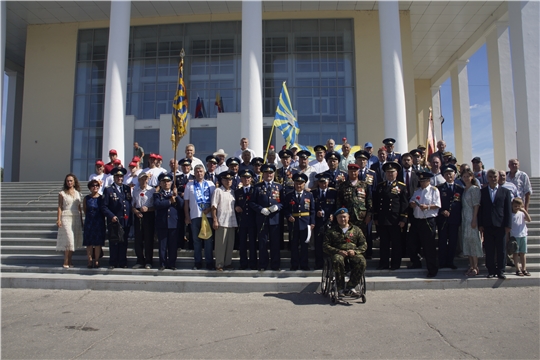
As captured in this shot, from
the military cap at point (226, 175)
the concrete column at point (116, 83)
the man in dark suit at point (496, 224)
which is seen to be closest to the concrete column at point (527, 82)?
→ the man in dark suit at point (496, 224)

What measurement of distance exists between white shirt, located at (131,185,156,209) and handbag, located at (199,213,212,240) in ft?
3.57

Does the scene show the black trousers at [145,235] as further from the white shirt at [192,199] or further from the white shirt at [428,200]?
the white shirt at [428,200]

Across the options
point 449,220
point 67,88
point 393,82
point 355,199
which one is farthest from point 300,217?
point 67,88

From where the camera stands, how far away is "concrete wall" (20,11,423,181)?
1948cm

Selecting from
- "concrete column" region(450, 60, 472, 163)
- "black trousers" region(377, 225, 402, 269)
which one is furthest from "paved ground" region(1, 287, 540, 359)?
"concrete column" region(450, 60, 472, 163)

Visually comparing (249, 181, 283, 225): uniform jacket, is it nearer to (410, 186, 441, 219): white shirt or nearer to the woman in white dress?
(410, 186, 441, 219): white shirt

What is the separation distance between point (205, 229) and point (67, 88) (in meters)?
17.0

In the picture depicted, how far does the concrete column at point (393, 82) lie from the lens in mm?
15516

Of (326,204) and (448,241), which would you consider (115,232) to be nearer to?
(326,204)

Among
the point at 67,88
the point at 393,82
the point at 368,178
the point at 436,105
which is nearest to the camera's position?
the point at 368,178

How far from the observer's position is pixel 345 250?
6250mm

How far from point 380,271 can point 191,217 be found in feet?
12.0

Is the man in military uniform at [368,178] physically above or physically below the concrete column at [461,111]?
below

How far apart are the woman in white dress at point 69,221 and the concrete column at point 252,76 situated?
7664mm
